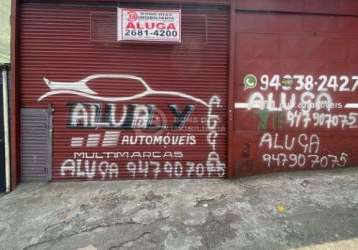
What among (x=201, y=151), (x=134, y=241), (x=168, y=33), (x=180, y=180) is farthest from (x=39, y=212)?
(x=168, y=33)

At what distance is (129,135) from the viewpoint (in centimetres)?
611

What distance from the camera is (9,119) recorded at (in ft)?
19.0

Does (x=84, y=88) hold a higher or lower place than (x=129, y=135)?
higher

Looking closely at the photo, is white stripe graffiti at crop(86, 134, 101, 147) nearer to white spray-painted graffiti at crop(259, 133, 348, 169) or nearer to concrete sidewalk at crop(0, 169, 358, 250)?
concrete sidewalk at crop(0, 169, 358, 250)

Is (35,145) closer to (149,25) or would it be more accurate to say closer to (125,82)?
(125,82)

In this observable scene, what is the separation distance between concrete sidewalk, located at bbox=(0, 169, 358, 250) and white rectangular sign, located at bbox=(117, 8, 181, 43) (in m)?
2.69

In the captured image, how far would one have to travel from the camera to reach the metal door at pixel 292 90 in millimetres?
6070

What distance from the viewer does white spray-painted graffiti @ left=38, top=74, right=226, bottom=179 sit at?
602cm

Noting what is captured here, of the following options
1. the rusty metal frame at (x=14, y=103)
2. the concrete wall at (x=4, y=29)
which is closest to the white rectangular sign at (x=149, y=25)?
the rusty metal frame at (x=14, y=103)

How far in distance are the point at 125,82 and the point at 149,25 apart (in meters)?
1.14

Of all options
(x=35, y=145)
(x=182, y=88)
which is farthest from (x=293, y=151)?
(x=35, y=145)

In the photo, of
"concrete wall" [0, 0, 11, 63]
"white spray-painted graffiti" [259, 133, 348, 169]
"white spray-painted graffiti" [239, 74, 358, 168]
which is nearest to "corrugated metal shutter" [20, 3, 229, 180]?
"white spray-painted graffiti" [239, 74, 358, 168]

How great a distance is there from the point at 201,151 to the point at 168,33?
232cm

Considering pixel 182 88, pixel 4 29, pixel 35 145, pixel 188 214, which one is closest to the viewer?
pixel 188 214
